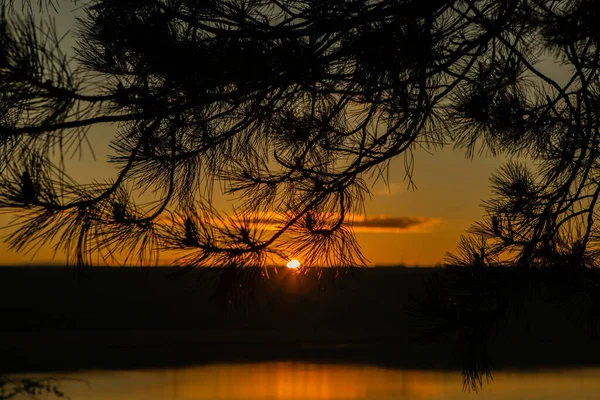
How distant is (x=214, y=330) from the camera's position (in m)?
10.5

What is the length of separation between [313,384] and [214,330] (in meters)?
4.33

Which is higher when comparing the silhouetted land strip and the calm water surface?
the silhouetted land strip

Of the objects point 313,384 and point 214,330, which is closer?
point 313,384

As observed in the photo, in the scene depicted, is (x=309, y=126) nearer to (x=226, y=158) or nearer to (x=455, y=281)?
(x=226, y=158)

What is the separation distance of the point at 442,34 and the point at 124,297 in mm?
10489

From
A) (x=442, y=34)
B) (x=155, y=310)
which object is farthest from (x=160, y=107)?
(x=155, y=310)

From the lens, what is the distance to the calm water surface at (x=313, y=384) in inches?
229

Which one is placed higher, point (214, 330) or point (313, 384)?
point (214, 330)

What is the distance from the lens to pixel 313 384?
6.33 metres

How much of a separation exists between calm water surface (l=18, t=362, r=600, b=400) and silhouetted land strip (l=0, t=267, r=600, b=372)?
416 mm

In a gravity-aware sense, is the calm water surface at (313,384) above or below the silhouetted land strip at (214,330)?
below

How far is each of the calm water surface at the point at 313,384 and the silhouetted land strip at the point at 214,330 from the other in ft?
1.37

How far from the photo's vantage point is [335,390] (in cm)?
607

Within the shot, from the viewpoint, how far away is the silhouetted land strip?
795 cm
